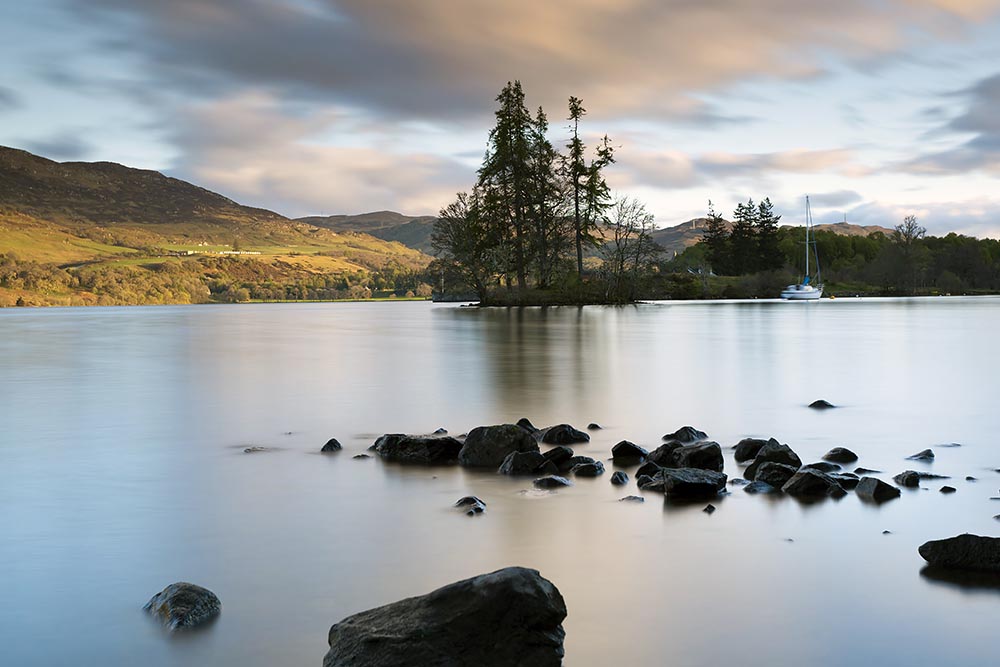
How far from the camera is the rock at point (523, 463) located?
399 inches

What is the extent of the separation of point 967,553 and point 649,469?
13.0 feet

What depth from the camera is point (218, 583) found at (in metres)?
6.16

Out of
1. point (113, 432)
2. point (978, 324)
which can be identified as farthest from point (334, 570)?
point (978, 324)

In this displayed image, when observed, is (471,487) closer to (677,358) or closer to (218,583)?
(218,583)

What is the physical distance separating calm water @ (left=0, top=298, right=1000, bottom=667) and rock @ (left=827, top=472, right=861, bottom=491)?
2.05 feet

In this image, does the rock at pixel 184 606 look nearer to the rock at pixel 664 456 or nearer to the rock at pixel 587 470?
the rock at pixel 587 470

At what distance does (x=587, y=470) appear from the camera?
32.9 ft

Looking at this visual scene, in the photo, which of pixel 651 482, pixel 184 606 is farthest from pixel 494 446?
pixel 184 606

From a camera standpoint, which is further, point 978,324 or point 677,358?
point 978,324

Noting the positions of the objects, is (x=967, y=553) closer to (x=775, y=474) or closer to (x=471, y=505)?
(x=775, y=474)

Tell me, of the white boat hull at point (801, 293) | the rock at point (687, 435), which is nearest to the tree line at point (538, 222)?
the white boat hull at point (801, 293)

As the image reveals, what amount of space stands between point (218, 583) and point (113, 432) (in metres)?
9.12

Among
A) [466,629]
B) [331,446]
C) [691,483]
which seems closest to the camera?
[466,629]

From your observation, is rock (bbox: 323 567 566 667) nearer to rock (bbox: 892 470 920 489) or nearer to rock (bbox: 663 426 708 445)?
rock (bbox: 892 470 920 489)
